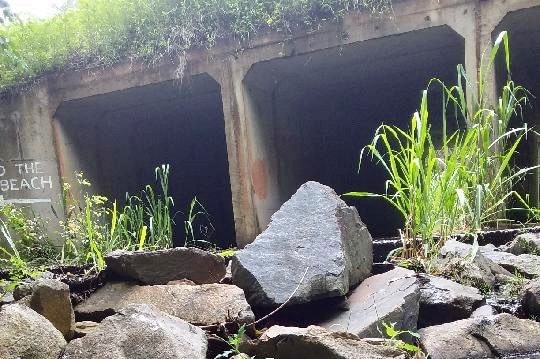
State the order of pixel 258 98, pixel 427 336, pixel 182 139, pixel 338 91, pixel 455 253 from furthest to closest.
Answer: pixel 182 139 → pixel 338 91 → pixel 258 98 → pixel 455 253 → pixel 427 336

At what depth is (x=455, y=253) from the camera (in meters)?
2.42

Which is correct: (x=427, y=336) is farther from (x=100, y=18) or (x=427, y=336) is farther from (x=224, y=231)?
(x=224, y=231)

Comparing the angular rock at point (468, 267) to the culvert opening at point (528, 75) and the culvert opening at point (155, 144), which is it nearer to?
the culvert opening at point (528, 75)

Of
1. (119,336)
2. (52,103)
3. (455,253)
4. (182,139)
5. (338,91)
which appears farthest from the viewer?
(182,139)

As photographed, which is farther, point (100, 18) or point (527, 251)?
point (100, 18)

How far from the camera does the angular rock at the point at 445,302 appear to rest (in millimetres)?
2004

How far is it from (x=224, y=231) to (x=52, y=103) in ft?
10.2

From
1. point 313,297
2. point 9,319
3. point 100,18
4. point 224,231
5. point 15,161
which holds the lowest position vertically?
point 224,231

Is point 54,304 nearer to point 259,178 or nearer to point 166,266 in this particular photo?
point 166,266

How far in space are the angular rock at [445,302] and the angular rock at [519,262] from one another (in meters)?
0.49

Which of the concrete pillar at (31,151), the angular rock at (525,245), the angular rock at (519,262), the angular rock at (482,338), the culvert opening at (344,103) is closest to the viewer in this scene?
the angular rock at (482,338)

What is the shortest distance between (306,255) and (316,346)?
0.64m

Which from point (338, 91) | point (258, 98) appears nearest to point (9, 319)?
point (258, 98)

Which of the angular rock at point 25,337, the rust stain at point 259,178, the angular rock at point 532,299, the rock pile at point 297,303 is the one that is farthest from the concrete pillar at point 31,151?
the angular rock at point 532,299
